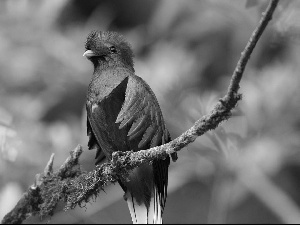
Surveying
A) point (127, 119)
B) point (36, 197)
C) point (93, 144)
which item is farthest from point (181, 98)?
point (127, 119)

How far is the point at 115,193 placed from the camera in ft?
21.5

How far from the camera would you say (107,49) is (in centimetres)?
454

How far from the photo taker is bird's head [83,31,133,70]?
178 inches

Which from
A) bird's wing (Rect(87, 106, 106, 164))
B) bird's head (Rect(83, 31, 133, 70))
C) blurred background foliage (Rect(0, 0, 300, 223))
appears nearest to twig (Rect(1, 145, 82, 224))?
bird's wing (Rect(87, 106, 106, 164))

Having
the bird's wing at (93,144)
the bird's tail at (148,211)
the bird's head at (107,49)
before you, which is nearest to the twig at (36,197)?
the bird's wing at (93,144)

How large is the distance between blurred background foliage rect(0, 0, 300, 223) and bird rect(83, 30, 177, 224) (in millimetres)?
1093

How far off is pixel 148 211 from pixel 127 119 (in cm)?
81

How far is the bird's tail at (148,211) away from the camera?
4.51 meters

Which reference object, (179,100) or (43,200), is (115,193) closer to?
(179,100)

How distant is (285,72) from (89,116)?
231 cm

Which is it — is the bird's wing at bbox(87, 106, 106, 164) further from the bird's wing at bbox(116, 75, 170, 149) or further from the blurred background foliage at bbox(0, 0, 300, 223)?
the blurred background foliage at bbox(0, 0, 300, 223)

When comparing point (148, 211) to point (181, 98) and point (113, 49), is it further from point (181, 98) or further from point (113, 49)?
point (181, 98)

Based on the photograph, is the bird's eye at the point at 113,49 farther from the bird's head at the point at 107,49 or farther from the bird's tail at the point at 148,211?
the bird's tail at the point at 148,211

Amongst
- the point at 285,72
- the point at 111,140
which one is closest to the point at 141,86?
the point at 111,140
